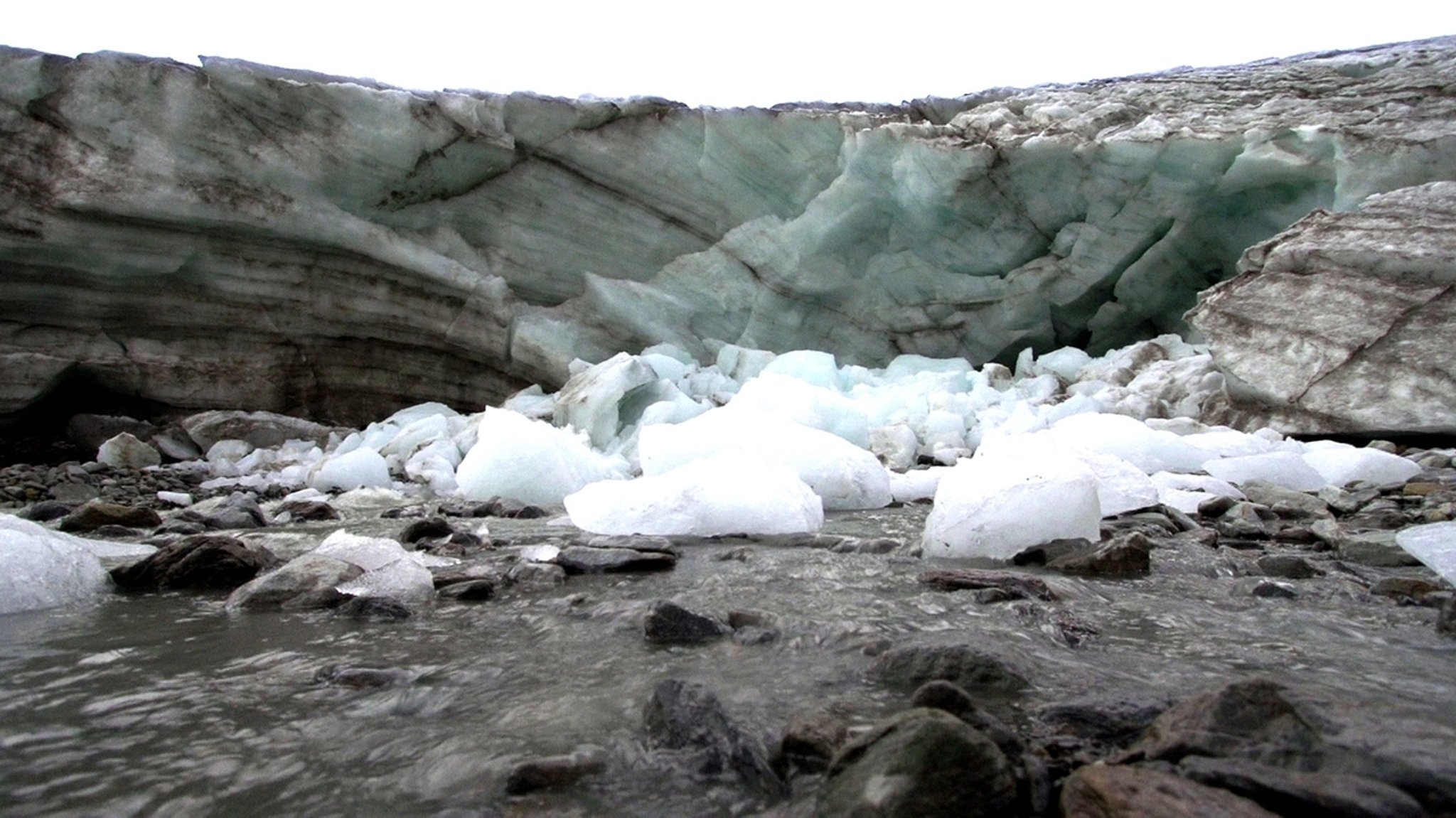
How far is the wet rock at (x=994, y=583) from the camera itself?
6.89ft

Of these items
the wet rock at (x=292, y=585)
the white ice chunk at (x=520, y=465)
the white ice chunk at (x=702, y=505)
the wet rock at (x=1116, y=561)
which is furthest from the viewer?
the white ice chunk at (x=520, y=465)

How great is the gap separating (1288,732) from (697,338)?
943 centimetres

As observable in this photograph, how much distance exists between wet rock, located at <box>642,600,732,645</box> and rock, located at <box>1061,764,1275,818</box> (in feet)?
3.10

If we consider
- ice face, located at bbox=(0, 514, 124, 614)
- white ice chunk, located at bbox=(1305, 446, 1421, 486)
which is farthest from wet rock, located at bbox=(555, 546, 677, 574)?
white ice chunk, located at bbox=(1305, 446, 1421, 486)

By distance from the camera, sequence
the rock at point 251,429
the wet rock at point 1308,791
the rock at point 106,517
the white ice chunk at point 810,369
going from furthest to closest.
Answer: the rock at point 251,429, the white ice chunk at point 810,369, the rock at point 106,517, the wet rock at point 1308,791

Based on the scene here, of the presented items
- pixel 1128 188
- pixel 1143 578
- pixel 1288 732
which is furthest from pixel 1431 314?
pixel 1288 732

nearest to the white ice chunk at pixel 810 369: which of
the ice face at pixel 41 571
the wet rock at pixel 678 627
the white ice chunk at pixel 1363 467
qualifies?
the white ice chunk at pixel 1363 467

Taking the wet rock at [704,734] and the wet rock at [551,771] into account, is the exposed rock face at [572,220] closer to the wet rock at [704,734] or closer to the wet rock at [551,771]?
the wet rock at [704,734]

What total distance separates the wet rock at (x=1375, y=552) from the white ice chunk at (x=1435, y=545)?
37 centimetres

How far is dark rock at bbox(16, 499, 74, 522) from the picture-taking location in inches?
200

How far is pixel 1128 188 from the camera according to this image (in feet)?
28.2

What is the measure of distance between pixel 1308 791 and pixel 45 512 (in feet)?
20.6

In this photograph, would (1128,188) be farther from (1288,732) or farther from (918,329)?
(1288,732)

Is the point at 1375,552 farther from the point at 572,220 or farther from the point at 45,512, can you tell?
the point at 572,220
